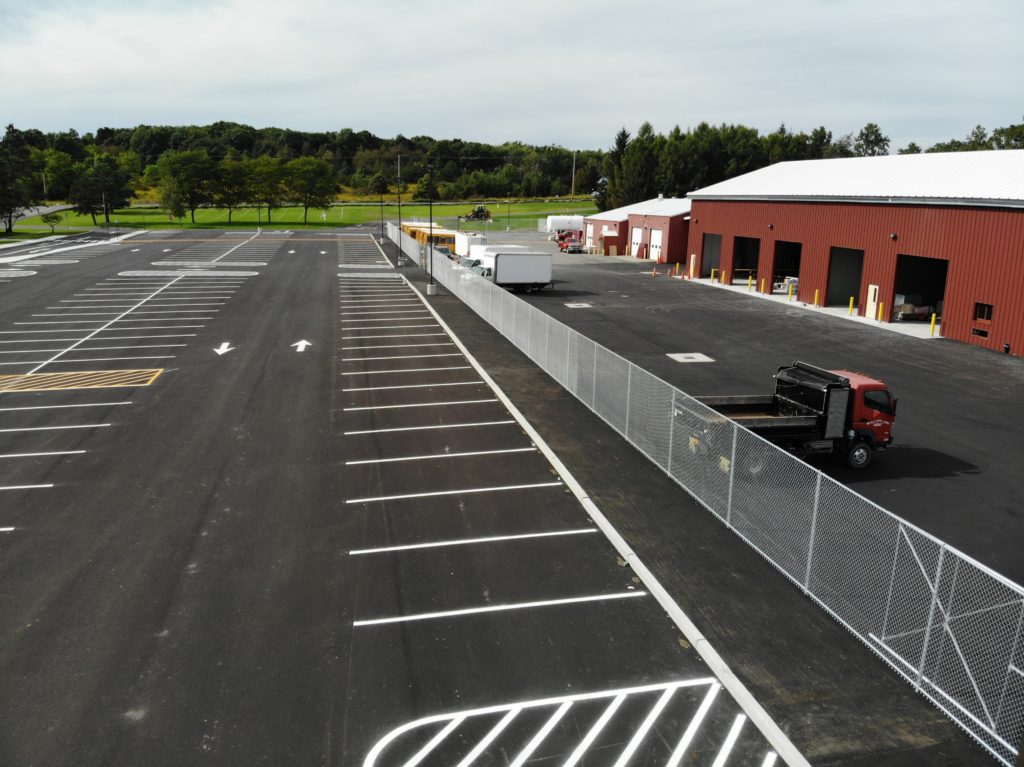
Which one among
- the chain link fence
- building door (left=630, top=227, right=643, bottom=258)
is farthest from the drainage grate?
building door (left=630, top=227, right=643, bottom=258)

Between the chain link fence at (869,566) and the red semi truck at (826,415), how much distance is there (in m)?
1.79

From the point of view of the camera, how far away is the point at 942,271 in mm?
39781

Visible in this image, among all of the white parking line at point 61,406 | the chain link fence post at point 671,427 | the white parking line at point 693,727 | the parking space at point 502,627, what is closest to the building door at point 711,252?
the parking space at point 502,627

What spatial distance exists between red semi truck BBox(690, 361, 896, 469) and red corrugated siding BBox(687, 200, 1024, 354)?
17016mm

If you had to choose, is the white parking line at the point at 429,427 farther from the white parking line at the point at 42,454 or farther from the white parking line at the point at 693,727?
the white parking line at the point at 693,727

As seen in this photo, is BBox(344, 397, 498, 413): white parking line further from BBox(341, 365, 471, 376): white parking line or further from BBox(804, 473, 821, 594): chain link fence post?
BBox(804, 473, 821, 594): chain link fence post

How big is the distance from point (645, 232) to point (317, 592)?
2509 inches

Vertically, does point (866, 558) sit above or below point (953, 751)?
above

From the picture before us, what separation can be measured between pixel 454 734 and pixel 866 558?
20.0 ft

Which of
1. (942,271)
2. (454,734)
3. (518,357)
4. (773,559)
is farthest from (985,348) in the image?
(454,734)

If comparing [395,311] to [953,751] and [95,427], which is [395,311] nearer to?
[95,427]

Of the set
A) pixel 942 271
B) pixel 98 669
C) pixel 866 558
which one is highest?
pixel 942 271

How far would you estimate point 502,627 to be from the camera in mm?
10516

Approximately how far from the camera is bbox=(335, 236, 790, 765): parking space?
842cm
